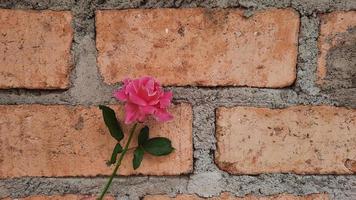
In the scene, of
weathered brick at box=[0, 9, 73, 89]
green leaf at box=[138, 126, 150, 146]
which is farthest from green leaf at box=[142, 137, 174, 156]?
weathered brick at box=[0, 9, 73, 89]

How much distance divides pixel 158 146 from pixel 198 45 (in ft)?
0.40

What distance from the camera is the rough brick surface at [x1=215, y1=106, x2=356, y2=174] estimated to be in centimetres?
56

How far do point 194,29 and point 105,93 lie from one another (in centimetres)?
12

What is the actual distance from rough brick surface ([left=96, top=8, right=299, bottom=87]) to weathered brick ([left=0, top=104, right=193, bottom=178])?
47 mm

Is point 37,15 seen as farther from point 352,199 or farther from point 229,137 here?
point 352,199

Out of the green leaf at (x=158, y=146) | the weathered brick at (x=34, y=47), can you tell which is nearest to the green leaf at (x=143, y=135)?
the green leaf at (x=158, y=146)

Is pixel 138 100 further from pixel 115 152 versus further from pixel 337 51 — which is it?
pixel 337 51

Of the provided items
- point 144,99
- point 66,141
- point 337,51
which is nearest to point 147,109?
point 144,99

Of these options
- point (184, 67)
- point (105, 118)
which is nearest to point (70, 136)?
point (105, 118)

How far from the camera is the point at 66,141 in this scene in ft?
1.82

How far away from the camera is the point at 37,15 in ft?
1.76

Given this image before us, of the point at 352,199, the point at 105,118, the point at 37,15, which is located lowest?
the point at 352,199

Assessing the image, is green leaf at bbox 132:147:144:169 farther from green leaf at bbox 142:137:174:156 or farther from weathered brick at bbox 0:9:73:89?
weathered brick at bbox 0:9:73:89

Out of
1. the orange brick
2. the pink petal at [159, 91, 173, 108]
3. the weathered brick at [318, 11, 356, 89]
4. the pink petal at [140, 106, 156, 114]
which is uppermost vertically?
the weathered brick at [318, 11, 356, 89]
